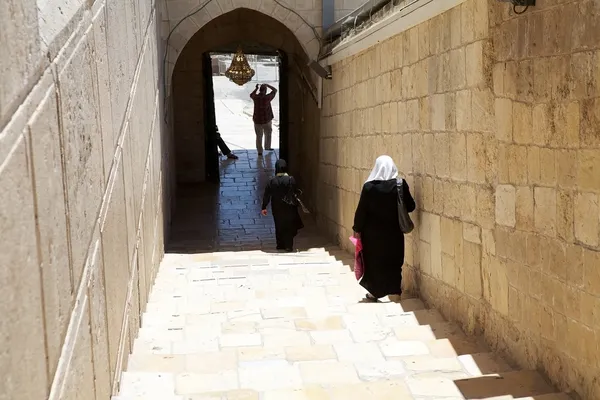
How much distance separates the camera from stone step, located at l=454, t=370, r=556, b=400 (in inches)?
139

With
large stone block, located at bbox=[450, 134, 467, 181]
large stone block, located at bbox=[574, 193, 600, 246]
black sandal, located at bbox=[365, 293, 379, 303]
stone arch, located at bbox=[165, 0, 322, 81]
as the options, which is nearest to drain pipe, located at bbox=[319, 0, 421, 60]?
stone arch, located at bbox=[165, 0, 322, 81]

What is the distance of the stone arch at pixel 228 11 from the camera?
10492 millimetres

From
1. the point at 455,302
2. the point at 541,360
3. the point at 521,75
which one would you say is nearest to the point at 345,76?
the point at 455,302

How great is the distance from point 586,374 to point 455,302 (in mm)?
1822

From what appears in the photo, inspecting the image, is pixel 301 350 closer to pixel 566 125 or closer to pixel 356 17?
pixel 566 125

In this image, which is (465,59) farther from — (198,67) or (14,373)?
(198,67)

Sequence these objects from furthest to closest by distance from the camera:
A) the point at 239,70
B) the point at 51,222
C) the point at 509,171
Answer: the point at 239,70
the point at 509,171
the point at 51,222

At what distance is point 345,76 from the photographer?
8914mm

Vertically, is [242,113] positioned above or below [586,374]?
above

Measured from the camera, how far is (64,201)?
2193mm

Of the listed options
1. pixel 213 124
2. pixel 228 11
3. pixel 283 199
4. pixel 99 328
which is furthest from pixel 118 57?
pixel 213 124

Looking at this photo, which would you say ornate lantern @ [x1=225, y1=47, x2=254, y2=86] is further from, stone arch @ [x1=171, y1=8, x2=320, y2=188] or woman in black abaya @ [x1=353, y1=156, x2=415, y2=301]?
woman in black abaya @ [x1=353, y1=156, x2=415, y2=301]

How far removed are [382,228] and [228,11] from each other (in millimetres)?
5825

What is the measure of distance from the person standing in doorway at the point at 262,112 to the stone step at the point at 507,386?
45.5 ft
